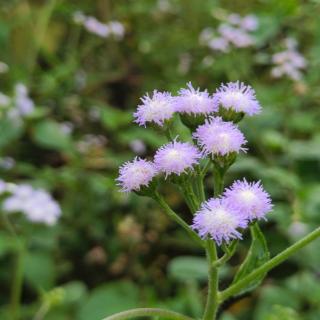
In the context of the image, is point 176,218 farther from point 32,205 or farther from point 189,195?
point 32,205

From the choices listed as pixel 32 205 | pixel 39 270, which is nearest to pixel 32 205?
pixel 32 205

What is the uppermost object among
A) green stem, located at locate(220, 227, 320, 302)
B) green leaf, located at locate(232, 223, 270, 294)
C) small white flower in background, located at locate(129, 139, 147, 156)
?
small white flower in background, located at locate(129, 139, 147, 156)

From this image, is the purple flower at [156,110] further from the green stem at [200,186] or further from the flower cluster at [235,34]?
the flower cluster at [235,34]

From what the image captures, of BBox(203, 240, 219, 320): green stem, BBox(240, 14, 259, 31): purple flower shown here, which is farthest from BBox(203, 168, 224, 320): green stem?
BBox(240, 14, 259, 31): purple flower

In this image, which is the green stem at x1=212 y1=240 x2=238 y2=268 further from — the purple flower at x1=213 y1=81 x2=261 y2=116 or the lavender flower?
the lavender flower

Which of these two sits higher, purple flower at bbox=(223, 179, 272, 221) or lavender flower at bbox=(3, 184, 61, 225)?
lavender flower at bbox=(3, 184, 61, 225)

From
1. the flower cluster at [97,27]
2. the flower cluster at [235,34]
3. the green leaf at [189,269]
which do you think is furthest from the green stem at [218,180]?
the flower cluster at [97,27]

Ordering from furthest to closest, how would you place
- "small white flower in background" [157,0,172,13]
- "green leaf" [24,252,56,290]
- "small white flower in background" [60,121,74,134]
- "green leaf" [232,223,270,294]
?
"small white flower in background" [157,0,172,13]
"small white flower in background" [60,121,74,134]
"green leaf" [24,252,56,290]
"green leaf" [232,223,270,294]
